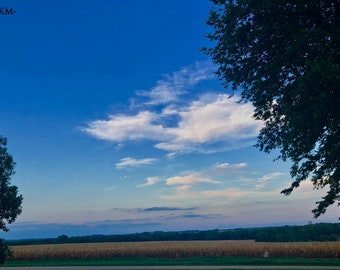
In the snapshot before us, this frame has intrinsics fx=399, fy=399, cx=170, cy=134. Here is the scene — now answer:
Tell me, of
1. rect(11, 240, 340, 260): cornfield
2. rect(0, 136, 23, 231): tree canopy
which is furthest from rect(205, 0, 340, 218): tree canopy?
rect(11, 240, 340, 260): cornfield

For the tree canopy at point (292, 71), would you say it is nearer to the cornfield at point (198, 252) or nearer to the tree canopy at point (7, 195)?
the tree canopy at point (7, 195)

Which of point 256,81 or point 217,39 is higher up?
point 217,39

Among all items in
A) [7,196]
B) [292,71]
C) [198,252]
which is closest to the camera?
[292,71]

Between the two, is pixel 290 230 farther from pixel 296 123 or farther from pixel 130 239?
pixel 296 123

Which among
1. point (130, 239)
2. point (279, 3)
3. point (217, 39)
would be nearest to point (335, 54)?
point (279, 3)

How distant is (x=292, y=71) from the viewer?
16188 millimetres

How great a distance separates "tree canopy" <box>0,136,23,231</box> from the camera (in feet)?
82.0

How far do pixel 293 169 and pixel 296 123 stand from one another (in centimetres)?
379

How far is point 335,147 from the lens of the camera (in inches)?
598

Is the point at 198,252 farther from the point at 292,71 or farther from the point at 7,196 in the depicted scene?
the point at 292,71

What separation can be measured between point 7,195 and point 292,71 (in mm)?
18660

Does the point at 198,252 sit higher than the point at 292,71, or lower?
lower

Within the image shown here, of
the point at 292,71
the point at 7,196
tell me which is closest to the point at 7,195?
the point at 7,196

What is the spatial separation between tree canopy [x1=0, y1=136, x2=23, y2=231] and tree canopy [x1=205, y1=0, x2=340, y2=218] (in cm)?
1546
